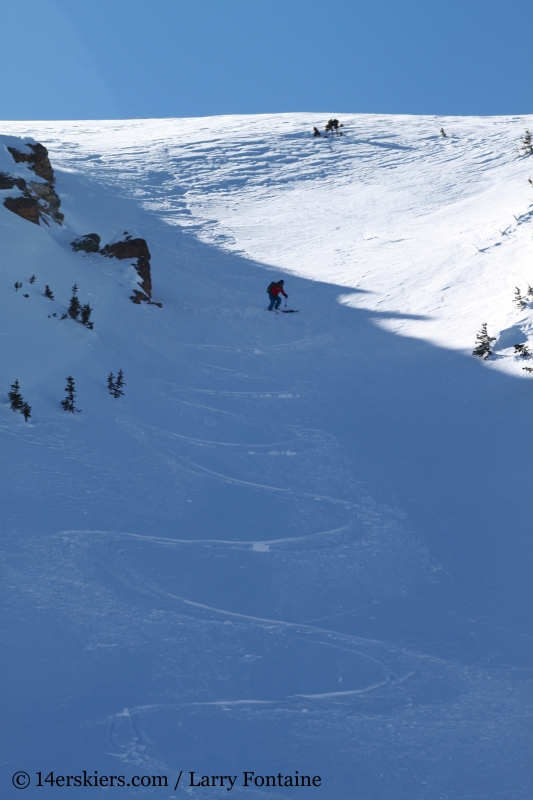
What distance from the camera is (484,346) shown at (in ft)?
31.1

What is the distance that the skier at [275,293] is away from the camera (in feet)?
42.2

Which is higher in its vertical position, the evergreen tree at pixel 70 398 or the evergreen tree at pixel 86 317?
the evergreen tree at pixel 86 317

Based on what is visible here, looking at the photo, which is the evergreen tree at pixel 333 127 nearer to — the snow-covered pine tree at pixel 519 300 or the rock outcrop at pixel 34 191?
the rock outcrop at pixel 34 191

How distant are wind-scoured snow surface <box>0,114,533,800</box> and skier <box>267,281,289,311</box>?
1.00 feet

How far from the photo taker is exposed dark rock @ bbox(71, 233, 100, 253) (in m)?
12.8

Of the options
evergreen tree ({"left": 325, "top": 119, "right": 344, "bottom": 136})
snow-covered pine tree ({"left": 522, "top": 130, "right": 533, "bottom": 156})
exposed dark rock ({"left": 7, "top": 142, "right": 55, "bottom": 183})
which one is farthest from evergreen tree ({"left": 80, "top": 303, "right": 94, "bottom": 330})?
evergreen tree ({"left": 325, "top": 119, "right": 344, "bottom": 136})

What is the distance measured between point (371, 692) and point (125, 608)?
1654 millimetres

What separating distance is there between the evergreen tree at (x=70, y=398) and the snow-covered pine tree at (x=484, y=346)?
5480 millimetres

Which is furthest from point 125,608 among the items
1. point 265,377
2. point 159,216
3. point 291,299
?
point 159,216

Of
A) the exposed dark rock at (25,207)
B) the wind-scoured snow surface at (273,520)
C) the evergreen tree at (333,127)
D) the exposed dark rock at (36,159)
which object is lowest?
the wind-scoured snow surface at (273,520)

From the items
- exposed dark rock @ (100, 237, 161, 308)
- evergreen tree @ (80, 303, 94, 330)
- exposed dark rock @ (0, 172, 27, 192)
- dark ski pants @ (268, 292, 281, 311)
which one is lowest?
A: evergreen tree @ (80, 303, 94, 330)

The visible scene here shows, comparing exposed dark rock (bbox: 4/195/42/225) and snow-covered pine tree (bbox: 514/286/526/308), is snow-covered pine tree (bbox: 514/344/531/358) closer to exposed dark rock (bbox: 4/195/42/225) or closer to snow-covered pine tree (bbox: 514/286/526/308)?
snow-covered pine tree (bbox: 514/286/526/308)

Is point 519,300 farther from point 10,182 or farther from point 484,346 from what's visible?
point 10,182

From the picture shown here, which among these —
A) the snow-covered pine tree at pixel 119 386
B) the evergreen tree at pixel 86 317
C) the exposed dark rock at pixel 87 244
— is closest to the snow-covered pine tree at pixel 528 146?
the exposed dark rock at pixel 87 244
